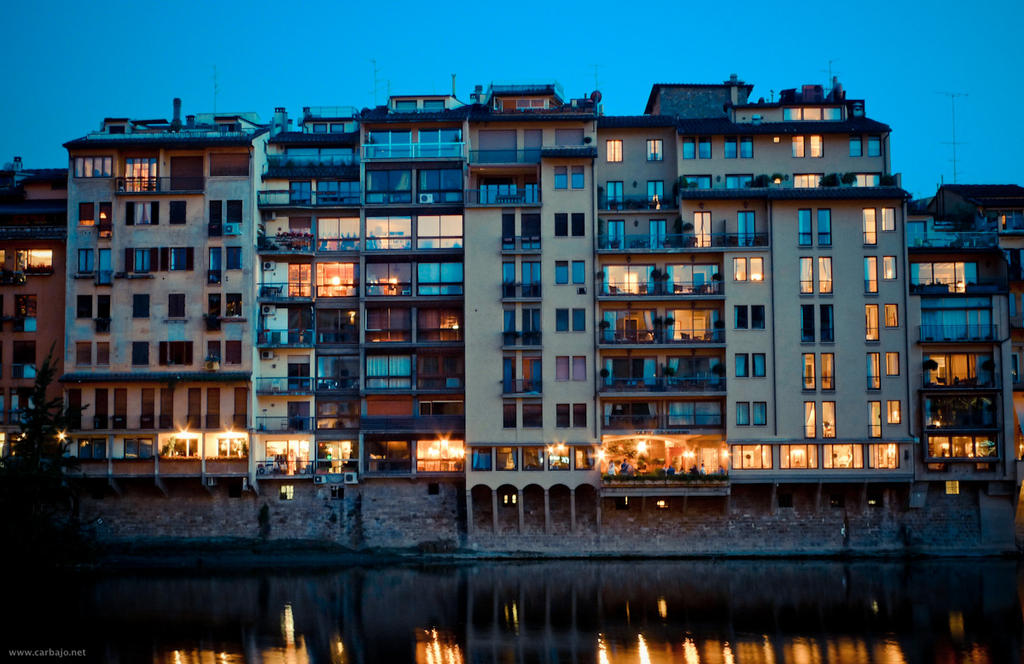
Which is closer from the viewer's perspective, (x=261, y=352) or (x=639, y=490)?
(x=639, y=490)

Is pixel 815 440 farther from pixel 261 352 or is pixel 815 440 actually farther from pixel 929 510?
pixel 261 352

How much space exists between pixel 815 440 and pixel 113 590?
4131cm

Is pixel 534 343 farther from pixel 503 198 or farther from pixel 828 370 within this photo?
pixel 828 370

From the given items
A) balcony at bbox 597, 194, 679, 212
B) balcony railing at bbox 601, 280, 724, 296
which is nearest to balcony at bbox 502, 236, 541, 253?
balcony railing at bbox 601, 280, 724, 296

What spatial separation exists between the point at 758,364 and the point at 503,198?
18994 mm

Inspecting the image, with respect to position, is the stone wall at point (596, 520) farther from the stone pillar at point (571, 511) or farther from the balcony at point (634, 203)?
the balcony at point (634, 203)

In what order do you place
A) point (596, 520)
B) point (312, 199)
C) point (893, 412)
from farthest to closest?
point (312, 199) < point (596, 520) < point (893, 412)

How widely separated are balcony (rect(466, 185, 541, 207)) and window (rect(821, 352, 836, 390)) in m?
20.2

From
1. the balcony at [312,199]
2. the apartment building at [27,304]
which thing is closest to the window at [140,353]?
the apartment building at [27,304]

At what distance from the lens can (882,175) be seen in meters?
71.9

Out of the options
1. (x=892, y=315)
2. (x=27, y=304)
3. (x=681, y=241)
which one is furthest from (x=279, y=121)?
(x=892, y=315)

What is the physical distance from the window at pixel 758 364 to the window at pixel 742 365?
1.19ft

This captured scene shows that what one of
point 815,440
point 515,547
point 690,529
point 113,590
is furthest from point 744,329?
point 113,590

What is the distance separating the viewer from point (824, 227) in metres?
70.1
